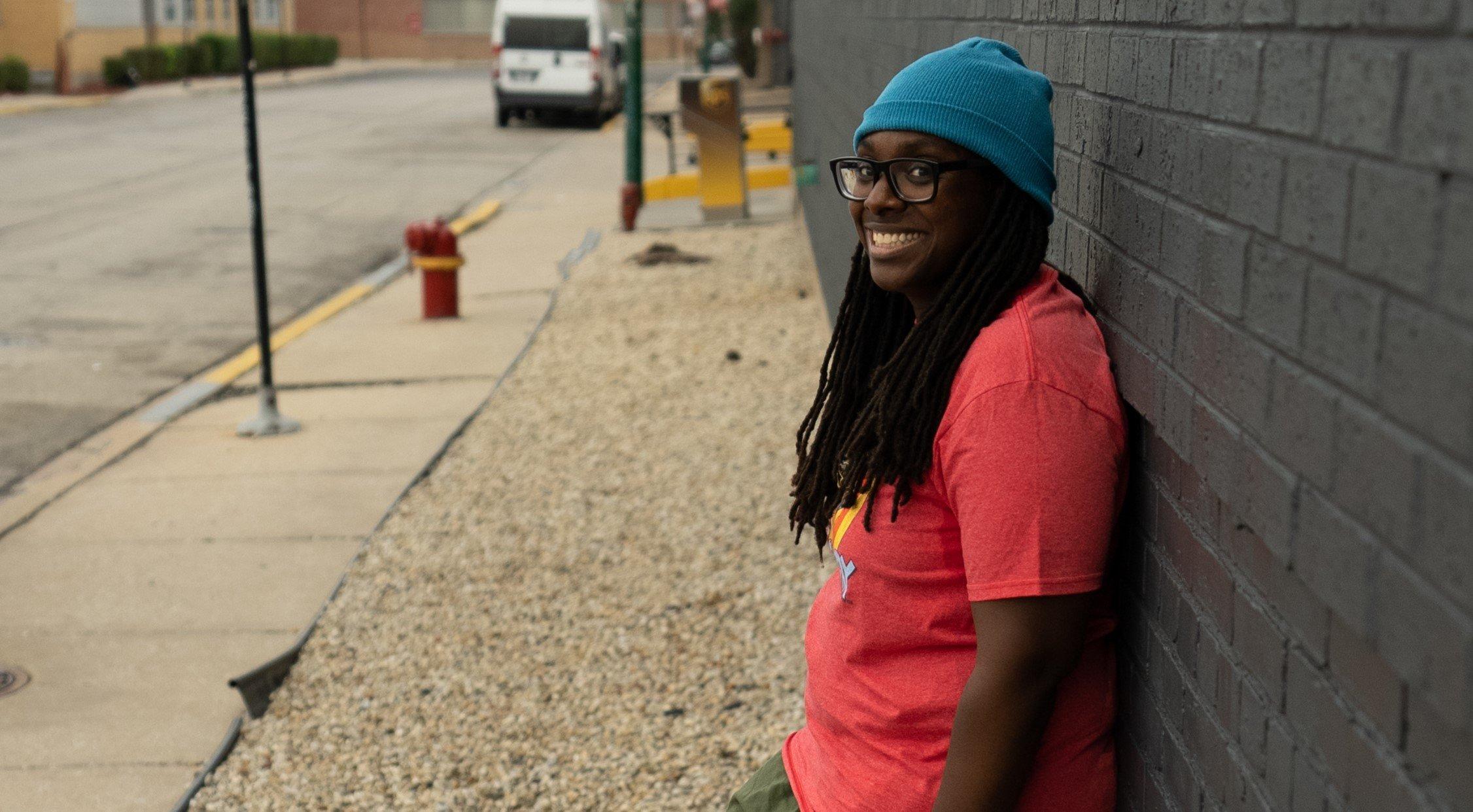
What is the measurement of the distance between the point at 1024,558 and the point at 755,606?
299 cm

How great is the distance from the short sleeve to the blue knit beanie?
366 millimetres

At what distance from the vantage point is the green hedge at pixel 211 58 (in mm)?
37562

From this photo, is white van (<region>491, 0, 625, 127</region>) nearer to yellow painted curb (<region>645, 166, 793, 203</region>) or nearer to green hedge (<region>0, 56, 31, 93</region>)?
green hedge (<region>0, 56, 31, 93</region>)

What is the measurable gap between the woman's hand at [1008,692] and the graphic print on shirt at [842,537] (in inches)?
10.3

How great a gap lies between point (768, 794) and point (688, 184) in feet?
45.2

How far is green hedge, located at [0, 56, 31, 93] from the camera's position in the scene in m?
31.6

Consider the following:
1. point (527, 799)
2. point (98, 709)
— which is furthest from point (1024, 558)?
point (98, 709)

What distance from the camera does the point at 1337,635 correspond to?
138 centimetres

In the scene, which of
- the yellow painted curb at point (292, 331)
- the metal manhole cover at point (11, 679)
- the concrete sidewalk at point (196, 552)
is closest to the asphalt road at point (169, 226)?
the yellow painted curb at point (292, 331)

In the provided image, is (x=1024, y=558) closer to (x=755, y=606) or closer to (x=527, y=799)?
(x=527, y=799)

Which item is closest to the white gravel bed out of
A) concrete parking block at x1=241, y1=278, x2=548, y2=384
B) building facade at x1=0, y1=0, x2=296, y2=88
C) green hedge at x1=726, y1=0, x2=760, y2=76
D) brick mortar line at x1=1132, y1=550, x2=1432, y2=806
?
concrete parking block at x1=241, y1=278, x2=548, y2=384

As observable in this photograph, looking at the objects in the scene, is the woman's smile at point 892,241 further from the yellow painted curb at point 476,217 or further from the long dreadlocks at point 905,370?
the yellow painted curb at point 476,217

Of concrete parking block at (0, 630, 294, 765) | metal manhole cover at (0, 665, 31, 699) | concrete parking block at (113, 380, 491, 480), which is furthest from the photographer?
concrete parking block at (113, 380, 491, 480)

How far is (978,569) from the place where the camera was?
1721mm
